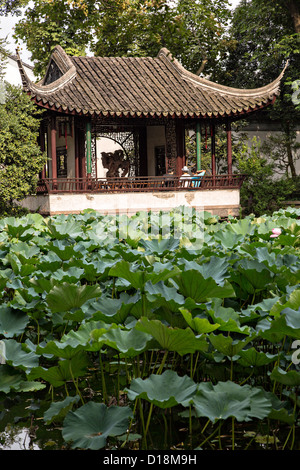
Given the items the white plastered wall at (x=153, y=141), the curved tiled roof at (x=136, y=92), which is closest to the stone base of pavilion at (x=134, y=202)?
the curved tiled roof at (x=136, y=92)

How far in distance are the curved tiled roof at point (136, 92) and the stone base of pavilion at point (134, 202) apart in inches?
72.0

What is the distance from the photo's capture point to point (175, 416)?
2531mm

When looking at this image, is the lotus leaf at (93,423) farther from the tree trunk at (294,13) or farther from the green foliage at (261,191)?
the tree trunk at (294,13)

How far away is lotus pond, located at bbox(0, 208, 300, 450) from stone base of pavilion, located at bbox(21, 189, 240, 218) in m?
9.71

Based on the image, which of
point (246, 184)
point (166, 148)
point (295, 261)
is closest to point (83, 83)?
point (166, 148)

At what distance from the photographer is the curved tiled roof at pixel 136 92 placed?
44.8 feet

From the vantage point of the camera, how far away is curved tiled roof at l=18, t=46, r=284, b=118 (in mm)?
13648

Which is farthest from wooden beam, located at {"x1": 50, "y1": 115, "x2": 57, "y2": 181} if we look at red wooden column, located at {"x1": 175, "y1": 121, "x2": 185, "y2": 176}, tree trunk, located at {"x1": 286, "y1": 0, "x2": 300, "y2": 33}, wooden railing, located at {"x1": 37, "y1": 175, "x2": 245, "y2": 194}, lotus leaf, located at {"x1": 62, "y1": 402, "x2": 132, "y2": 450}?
lotus leaf, located at {"x1": 62, "y1": 402, "x2": 132, "y2": 450}

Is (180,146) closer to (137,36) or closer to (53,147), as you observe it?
(53,147)

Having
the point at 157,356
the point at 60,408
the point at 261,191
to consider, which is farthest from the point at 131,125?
the point at 60,408

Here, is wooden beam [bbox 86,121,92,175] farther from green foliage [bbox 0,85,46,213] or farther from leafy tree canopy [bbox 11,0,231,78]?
leafy tree canopy [bbox 11,0,231,78]

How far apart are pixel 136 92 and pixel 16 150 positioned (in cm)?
406

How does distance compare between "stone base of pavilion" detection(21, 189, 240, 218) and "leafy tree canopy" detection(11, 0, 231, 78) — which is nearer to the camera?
"stone base of pavilion" detection(21, 189, 240, 218)

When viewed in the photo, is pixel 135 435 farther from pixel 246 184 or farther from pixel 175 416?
pixel 246 184
